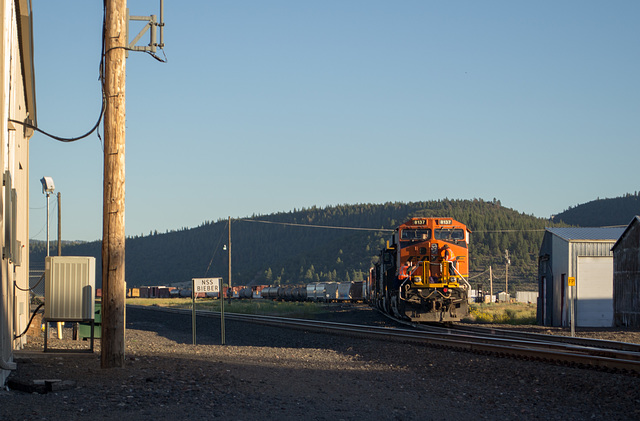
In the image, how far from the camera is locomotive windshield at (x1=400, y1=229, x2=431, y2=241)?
82.9 ft

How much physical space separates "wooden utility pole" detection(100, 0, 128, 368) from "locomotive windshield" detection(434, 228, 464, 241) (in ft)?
53.6

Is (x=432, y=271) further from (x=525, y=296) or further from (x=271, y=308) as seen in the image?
(x=525, y=296)

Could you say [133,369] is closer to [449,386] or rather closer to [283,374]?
[283,374]

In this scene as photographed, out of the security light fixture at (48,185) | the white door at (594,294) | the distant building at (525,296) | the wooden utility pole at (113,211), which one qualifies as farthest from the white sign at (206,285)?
the distant building at (525,296)

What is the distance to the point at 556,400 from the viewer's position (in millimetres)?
9727

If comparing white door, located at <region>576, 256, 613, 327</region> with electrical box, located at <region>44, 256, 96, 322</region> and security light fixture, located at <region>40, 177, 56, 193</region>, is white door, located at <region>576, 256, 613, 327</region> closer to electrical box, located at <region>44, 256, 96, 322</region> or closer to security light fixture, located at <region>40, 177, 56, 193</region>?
security light fixture, located at <region>40, 177, 56, 193</region>

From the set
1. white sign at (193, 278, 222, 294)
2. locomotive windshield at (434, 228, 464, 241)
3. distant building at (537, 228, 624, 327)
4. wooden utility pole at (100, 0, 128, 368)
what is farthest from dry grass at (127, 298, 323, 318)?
wooden utility pole at (100, 0, 128, 368)

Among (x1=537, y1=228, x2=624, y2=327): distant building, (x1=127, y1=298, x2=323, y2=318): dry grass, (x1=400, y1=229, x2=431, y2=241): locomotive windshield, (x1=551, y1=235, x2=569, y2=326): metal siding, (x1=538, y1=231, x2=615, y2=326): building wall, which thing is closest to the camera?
(x1=400, y1=229, x2=431, y2=241): locomotive windshield

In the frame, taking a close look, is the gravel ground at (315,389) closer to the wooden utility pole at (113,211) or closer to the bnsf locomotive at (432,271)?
the wooden utility pole at (113,211)

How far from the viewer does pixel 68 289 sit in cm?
1233

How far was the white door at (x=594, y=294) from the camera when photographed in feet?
109

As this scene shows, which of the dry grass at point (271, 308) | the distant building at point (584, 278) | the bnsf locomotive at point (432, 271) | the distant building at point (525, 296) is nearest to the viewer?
the bnsf locomotive at point (432, 271)

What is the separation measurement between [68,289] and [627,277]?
25440 millimetres

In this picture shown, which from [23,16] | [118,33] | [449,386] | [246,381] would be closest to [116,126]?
[118,33]
